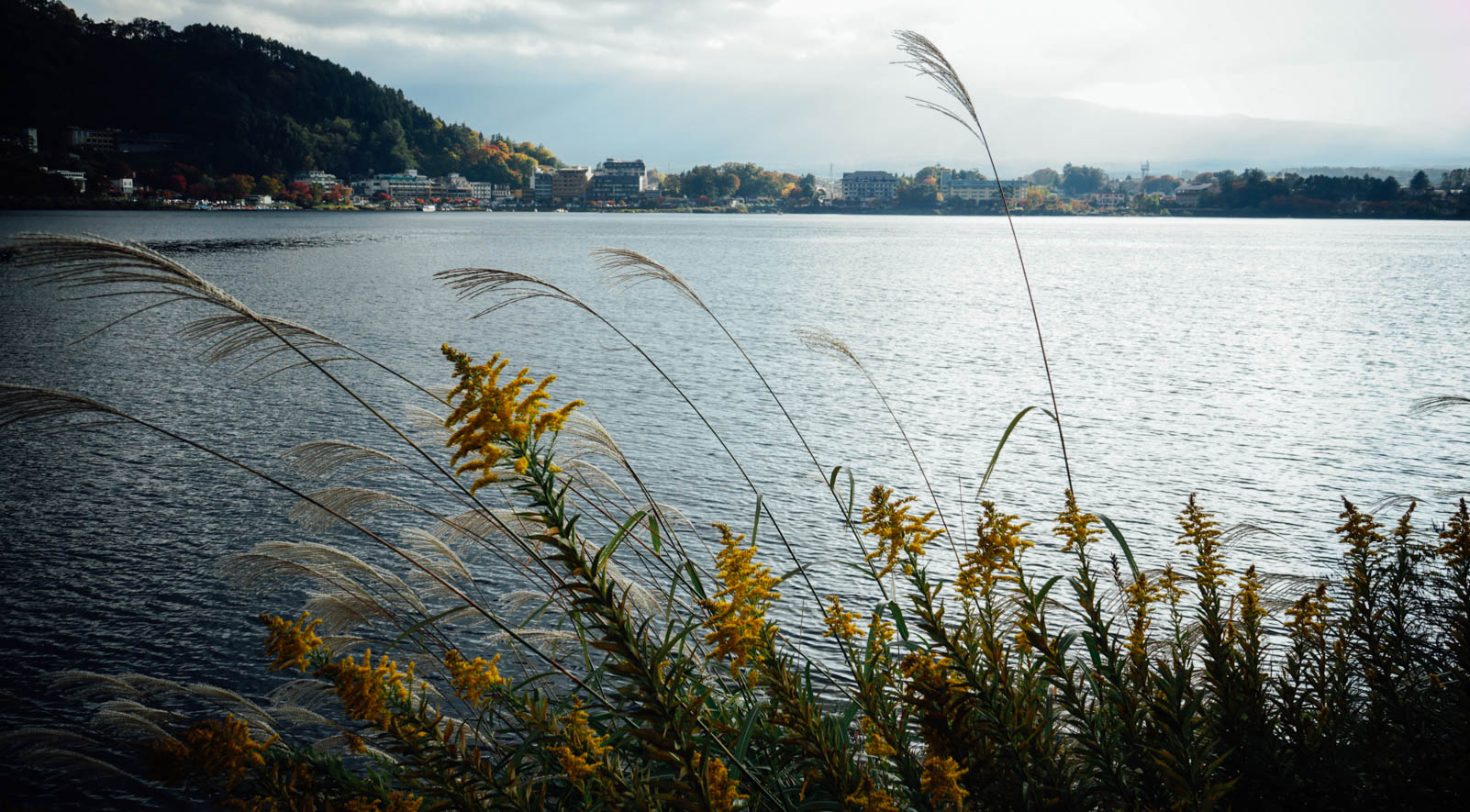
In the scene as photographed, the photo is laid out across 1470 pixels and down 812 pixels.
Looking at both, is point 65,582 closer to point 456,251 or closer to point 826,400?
point 826,400

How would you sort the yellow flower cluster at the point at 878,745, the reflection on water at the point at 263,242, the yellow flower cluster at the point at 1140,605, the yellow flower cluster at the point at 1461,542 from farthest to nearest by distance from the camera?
the reflection on water at the point at 263,242, the yellow flower cluster at the point at 1461,542, the yellow flower cluster at the point at 1140,605, the yellow flower cluster at the point at 878,745

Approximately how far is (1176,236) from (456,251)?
315 ft

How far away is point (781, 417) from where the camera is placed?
55.7 ft

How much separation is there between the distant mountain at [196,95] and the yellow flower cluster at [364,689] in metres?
143

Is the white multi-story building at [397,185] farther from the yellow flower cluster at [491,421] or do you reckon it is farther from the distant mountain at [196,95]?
the yellow flower cluster at [491,421]

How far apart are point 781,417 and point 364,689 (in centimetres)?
1464

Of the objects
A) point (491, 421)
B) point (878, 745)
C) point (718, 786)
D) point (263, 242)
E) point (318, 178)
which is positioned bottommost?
point (878, 745)

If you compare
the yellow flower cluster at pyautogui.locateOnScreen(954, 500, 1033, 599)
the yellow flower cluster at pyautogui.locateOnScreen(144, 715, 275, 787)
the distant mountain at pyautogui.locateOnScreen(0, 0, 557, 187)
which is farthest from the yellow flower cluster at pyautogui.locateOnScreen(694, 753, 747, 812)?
the distant mountain at pyautogui.locateOnScreen(0, 0, 557, 187)

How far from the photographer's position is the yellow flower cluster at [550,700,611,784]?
2.02 metres

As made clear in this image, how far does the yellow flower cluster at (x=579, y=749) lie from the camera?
2020 mm

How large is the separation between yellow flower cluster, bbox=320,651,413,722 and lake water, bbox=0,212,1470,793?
5.94m

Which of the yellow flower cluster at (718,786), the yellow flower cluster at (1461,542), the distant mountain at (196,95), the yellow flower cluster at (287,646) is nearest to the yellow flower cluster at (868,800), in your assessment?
the yellow flower cluster at (718,786)

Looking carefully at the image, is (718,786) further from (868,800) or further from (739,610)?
(739,610)

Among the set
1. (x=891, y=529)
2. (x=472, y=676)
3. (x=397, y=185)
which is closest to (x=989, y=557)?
(x=891, y=529)
